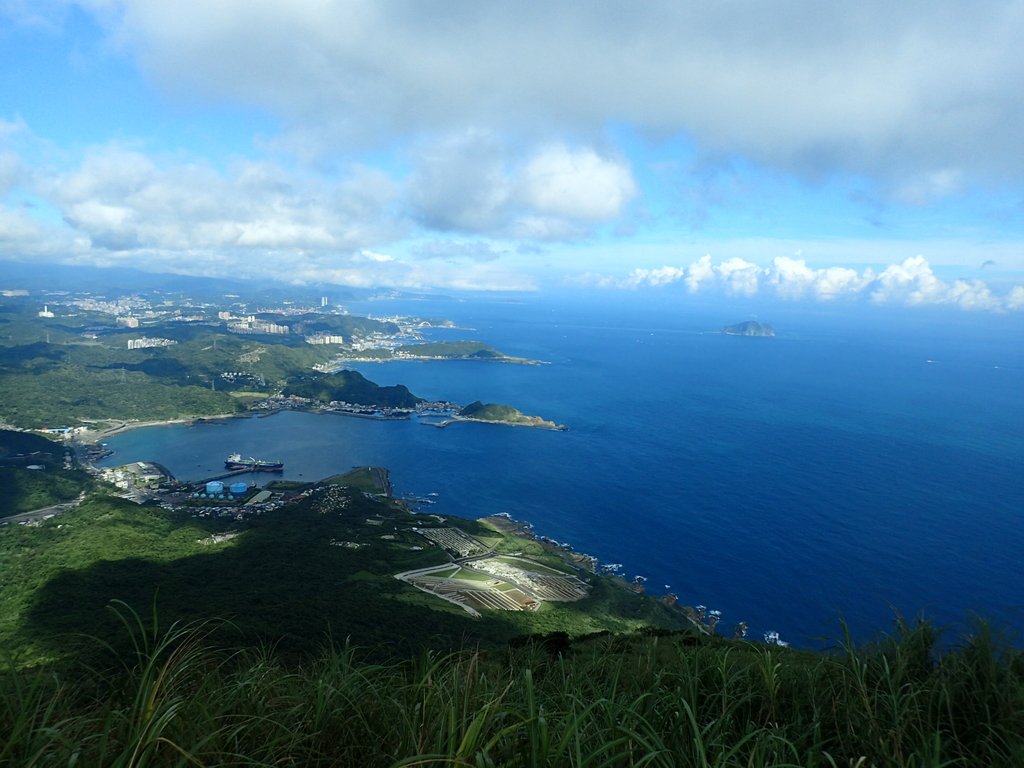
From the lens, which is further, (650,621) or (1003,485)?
(1003,485)

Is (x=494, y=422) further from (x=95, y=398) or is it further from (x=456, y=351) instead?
(x=456, y=351)

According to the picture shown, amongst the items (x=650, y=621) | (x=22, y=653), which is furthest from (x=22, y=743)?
(x=650, y=621)

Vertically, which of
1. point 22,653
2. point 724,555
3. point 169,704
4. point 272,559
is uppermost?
point 169,704

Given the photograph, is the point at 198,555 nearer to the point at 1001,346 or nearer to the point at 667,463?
the point at 667,463

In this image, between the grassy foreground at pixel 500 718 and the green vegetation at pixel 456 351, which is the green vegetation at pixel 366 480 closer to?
the grassy foreground at pixel 500 718

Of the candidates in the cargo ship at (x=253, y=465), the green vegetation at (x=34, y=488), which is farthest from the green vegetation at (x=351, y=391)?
the green vegetation at (x=34, y=488)
